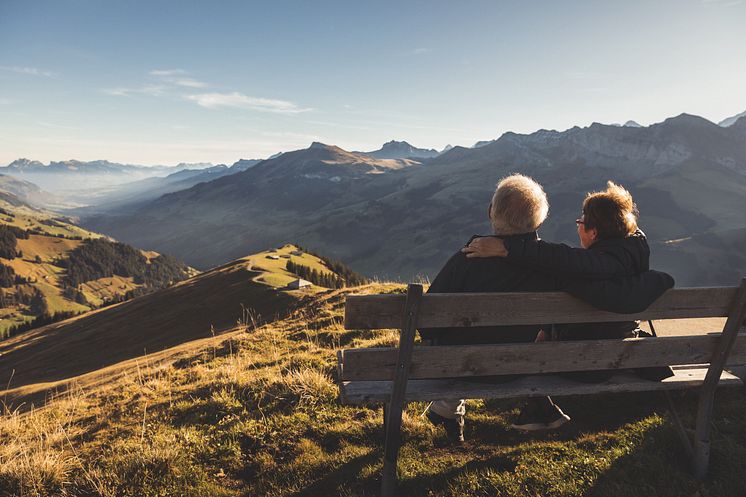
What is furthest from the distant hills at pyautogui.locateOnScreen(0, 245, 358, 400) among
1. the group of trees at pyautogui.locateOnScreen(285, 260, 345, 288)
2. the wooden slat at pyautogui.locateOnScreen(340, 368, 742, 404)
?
the wooden slat at pyautogui.locateOnScreen(340, 368, 742, 404)

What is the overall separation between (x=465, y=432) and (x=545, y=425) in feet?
3.81

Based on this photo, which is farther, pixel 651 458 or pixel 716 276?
pixel 716 276

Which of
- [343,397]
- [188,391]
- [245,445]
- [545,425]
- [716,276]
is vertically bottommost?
[716,276]

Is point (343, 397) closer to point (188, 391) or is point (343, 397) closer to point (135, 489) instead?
point (135, 489)

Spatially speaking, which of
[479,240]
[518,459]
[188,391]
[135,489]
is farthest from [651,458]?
[188,391]

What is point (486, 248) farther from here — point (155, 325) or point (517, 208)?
point (155, 325)

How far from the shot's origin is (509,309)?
4027 mm

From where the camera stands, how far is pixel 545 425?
5184 mm

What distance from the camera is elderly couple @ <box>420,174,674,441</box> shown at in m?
4.18

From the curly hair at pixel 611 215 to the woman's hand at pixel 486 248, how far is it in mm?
1339

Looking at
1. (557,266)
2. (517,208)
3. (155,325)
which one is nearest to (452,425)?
(557,266)

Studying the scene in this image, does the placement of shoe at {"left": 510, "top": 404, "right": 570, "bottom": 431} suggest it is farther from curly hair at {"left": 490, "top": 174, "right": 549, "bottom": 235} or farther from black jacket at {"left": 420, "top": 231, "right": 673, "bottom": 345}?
curly hair at {"left": 490, "top": 174, "right": 549, "bottom": 235}

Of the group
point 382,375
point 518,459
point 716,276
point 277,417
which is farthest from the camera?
point 716,276

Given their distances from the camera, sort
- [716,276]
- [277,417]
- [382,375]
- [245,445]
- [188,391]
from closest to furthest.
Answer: [382,375] → [245,445] → [277,417] → [188,391] → [716,276]
